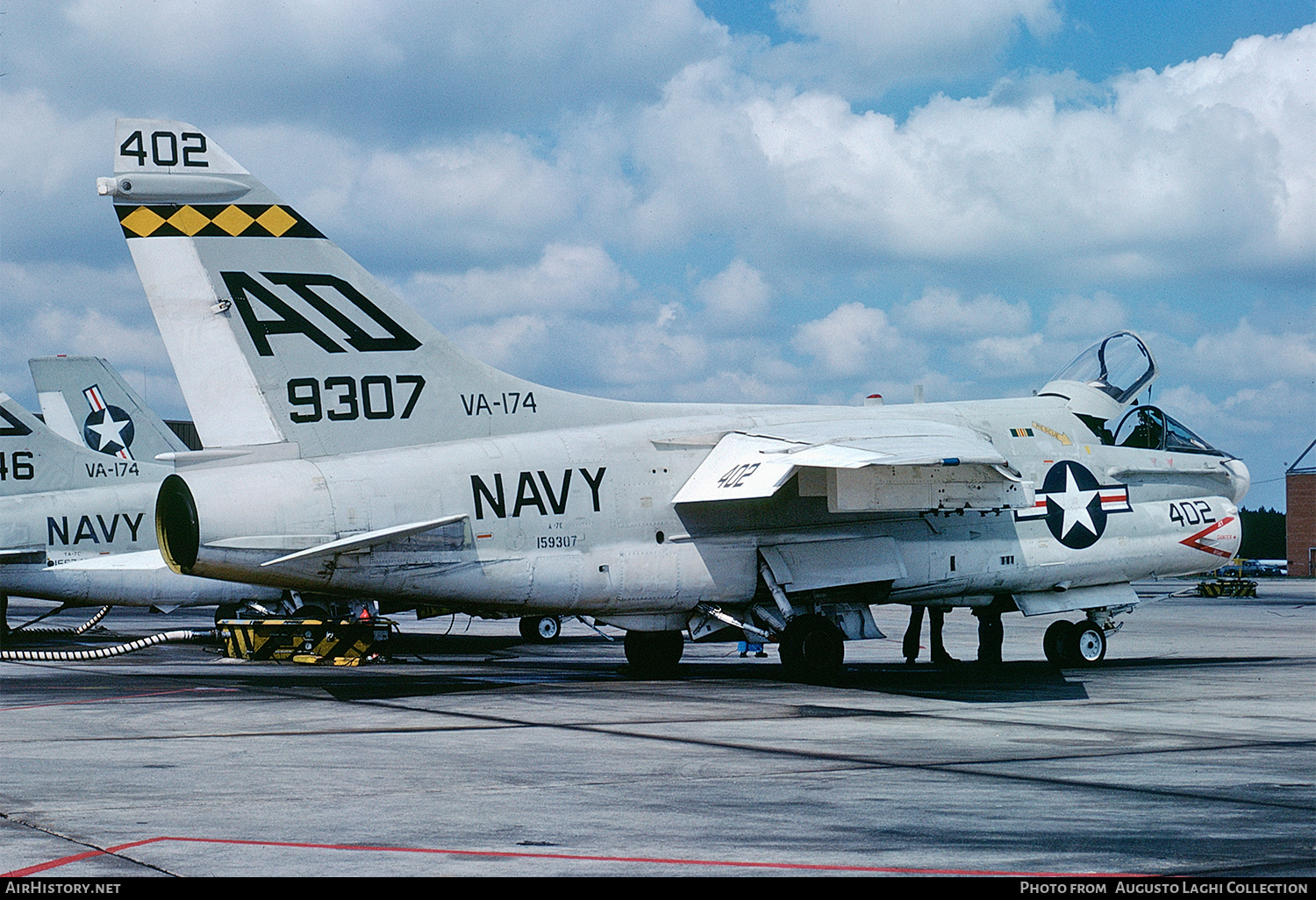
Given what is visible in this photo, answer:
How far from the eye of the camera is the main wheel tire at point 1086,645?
19500 mm

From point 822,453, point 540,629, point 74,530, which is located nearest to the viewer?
point 822,453

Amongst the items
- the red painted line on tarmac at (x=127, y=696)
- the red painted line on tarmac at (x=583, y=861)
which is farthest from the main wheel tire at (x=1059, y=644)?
the red painted line on tarmac at (x=583, y=861)

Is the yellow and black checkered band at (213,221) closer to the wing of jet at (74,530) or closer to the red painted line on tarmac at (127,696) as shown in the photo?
the red painted line on tarmac at (127,696)

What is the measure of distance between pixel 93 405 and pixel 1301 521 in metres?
76.8

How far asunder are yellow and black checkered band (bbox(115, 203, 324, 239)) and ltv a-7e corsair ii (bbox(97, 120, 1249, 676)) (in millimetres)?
26

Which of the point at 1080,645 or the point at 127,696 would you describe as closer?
the point at 127,696

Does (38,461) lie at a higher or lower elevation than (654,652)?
higher

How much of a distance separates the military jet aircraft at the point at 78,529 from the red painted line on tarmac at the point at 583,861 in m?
18.3

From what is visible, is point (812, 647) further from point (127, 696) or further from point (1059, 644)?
point (127, 696)

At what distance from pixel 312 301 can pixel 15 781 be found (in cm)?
711

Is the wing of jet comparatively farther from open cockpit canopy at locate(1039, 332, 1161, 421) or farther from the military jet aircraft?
open cockpit canopy at locate(1039, 332, 1161, 421)

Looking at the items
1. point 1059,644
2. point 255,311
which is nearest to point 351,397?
point 255,311

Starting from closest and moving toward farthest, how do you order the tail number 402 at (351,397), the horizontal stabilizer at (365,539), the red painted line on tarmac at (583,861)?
the red painted line on tarmac at (583,861) < the horizontal stabilizer at (365,539) < the tail number 402 at (351,397)

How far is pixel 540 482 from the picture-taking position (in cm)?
1555
